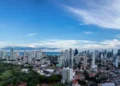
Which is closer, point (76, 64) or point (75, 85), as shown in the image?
point (75, 85)

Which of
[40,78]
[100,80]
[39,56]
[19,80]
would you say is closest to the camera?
[19,80]

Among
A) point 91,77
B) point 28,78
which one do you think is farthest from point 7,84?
point 91,77

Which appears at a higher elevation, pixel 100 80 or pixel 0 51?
pixel 0 51

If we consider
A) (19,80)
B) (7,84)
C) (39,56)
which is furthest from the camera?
(39,56)

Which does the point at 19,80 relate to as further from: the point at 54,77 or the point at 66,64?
the point at 66,64

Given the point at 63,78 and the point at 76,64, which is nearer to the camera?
the point at 63,78

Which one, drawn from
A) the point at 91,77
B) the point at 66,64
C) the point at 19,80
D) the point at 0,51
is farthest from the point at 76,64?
the point at 0,51

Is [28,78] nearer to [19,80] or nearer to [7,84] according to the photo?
[19,80]

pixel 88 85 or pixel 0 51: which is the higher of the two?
pixel 0 51

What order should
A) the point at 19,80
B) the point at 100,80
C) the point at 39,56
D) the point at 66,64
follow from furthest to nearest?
the point at 39,56 < the point at 66,64 < the point at 100,80 < the point at 19,80
